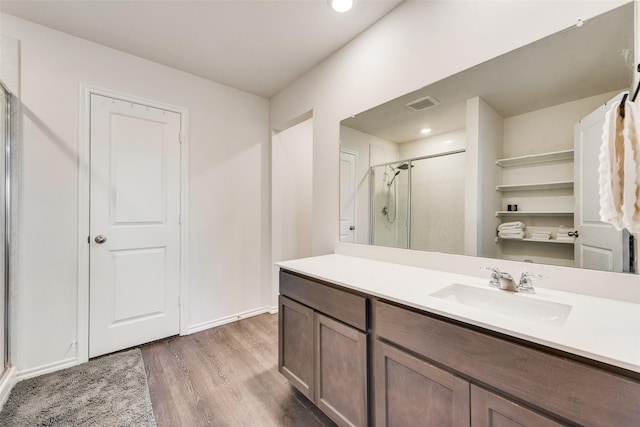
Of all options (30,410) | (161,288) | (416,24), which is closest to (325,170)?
(416,24)

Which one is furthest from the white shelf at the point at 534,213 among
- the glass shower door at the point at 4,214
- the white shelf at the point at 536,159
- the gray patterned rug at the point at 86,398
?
the glass shower door at the point at 4,214

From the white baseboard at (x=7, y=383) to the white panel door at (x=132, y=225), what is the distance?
0.41 meters

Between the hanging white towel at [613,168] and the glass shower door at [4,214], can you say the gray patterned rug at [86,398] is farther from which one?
the hanging white towel at [613,168]

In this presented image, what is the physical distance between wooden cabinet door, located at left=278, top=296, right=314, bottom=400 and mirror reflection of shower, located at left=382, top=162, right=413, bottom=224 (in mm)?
843

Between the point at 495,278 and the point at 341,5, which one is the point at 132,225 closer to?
the point at 341,5

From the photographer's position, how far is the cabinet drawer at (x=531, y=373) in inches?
24.8

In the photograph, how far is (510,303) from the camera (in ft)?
3.66

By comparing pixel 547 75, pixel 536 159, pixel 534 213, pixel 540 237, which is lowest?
pixel 540 237

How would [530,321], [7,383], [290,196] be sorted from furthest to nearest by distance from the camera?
1. [290,196]
2. [7,383]
3. [530,321]

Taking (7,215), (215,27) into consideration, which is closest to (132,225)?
(7,215)

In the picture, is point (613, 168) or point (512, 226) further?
point (512, 226)

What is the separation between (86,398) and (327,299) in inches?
67.0

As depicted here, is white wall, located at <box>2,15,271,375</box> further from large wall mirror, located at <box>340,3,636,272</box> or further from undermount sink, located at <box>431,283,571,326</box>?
undermount sink, located at <box>431,283,571,326</box>

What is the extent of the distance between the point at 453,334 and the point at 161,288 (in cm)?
247
